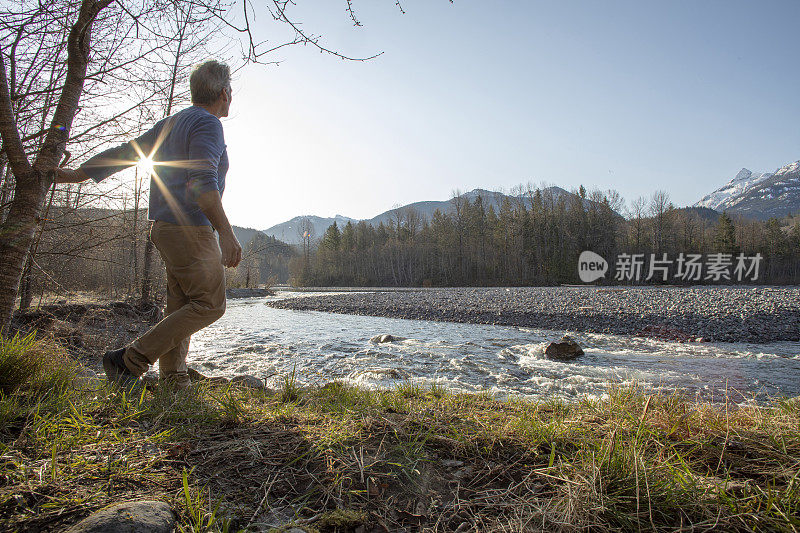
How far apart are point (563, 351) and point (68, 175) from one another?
24.2ft

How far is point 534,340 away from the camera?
9.13 metres

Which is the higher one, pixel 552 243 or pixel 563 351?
pixel 552 243

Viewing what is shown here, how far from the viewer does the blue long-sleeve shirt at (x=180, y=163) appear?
243 centimetres

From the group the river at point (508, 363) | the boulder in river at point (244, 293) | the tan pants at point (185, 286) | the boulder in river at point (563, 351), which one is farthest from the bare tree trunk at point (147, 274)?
the boulder in river at point (244, 293)

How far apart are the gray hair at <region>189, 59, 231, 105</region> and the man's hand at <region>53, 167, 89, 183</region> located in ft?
3.22

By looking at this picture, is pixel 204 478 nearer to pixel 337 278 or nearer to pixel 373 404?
pixel 373 404

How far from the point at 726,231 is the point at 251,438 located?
69677 mm

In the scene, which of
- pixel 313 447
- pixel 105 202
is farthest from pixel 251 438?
pixel 105 202

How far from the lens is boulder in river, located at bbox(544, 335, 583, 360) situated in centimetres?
687

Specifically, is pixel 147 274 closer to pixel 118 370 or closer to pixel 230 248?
pixel 118 370

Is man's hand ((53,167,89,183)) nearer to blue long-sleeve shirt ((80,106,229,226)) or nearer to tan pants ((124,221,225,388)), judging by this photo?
blue long-sleeve shirt ((80,106,229,226))

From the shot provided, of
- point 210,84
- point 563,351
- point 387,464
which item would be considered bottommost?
point 563,351

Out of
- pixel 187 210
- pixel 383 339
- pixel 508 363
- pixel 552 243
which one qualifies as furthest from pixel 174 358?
pixel 552 243

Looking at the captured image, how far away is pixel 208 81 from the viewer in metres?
2.67
